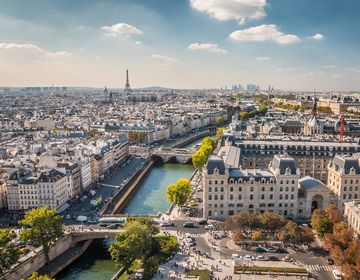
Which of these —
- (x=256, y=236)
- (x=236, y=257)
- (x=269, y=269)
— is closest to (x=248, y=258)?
(x=236, y=257)

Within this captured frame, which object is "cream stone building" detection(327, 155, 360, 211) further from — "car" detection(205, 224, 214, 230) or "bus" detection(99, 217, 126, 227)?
"bus" detection(99, 217, 126, 227)

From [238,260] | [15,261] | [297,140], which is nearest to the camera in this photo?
→ [15,261]

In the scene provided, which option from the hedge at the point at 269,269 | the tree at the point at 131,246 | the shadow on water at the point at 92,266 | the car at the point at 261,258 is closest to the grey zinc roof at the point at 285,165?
the car at the point at 261,258

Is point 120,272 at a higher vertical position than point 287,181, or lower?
lower

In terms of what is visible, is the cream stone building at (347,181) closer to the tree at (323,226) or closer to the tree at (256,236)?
the tree at (323,226)

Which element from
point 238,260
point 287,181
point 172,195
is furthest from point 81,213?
point 287,181

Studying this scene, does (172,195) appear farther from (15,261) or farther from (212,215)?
(15,261)

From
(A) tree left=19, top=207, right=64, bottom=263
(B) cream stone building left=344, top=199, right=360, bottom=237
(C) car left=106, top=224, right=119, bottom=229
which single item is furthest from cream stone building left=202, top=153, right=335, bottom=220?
(A) tree left=19, top=207, right=64, bottom=263
